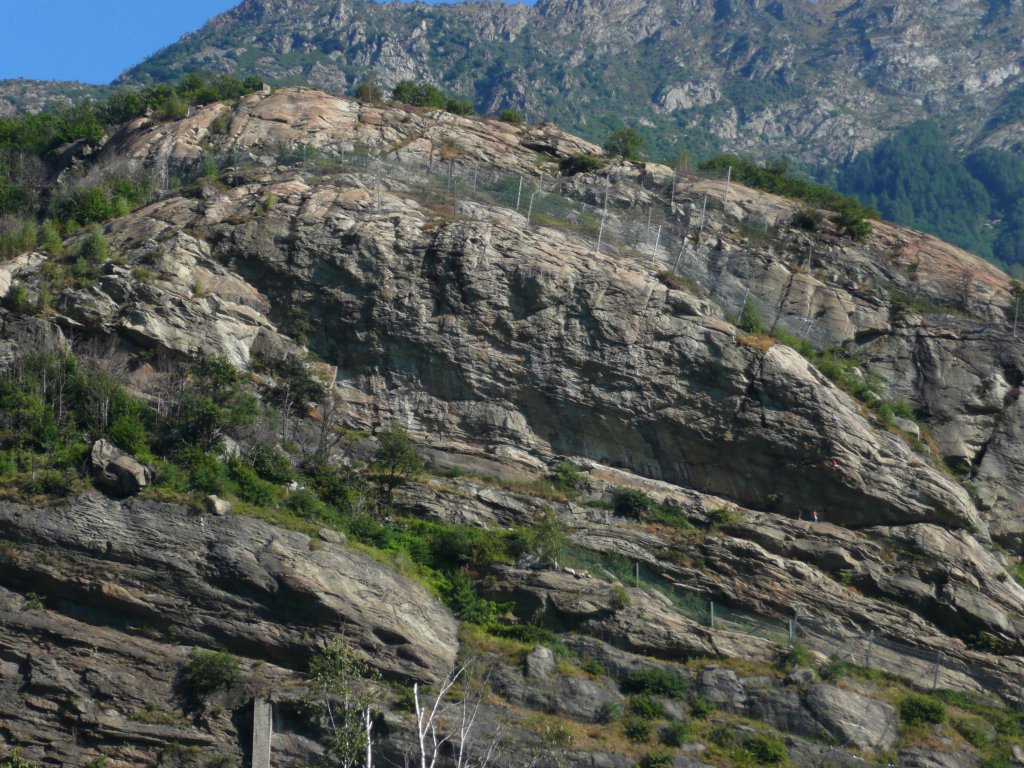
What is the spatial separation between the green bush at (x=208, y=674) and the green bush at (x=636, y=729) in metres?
9.39

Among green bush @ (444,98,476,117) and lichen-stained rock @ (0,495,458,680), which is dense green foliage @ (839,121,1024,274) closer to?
green bush @ (444,98,476,117)

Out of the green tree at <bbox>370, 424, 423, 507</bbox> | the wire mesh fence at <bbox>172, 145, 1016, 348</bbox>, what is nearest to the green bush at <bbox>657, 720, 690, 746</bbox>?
the green tree at <bbox>370, 424, 423, 507</bbox>

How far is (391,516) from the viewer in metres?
33.3

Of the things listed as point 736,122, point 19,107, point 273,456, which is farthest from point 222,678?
point 736,122

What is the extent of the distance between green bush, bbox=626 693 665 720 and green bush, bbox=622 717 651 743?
12.5 inches

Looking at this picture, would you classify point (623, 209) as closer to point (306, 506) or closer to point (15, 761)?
point (306, 506)

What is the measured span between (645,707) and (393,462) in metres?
10.6

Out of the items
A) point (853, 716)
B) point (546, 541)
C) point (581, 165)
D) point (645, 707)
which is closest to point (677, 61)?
point (581, 165)

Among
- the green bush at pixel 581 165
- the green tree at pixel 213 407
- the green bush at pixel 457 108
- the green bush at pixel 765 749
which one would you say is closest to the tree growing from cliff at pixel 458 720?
the green bush at pixel 765 749

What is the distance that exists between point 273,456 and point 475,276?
9.83 metres

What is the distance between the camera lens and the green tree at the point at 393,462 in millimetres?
33469

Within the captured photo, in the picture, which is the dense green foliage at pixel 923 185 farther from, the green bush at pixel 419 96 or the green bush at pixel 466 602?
the green bush at pixel 466 602

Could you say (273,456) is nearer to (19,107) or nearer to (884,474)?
(884,474)

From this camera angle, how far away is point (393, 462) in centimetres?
3362
